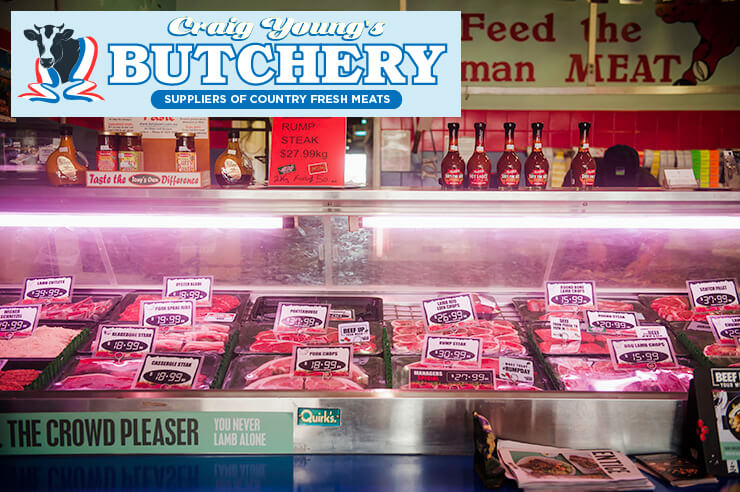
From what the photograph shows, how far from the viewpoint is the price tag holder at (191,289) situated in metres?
3.03

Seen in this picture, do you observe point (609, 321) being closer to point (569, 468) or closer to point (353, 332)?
point (569, 468)

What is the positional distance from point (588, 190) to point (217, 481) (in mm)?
1950

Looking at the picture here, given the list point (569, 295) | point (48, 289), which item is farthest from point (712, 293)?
point (48, 289)

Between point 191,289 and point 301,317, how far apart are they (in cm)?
66

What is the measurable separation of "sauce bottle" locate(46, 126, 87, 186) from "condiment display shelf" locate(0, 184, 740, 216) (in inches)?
2.6

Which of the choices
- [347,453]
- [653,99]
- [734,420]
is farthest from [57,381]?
[653,99]

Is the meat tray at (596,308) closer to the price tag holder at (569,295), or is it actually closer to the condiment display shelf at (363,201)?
the price tag holder at (569,295)

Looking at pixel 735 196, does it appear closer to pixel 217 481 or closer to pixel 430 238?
pixel 217 481

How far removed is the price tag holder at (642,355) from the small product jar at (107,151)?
236cm

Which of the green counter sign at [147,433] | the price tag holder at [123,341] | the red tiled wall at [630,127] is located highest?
the red tiled wall at [630,127]

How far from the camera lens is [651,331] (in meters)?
2.68

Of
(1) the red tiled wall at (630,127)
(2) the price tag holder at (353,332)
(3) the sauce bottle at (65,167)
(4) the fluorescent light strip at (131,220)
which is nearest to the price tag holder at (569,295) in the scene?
(2) the price tag holder at (353,332)

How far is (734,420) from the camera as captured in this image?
198 centimetres

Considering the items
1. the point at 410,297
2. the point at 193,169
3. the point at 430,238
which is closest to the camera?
the point at 193,169
